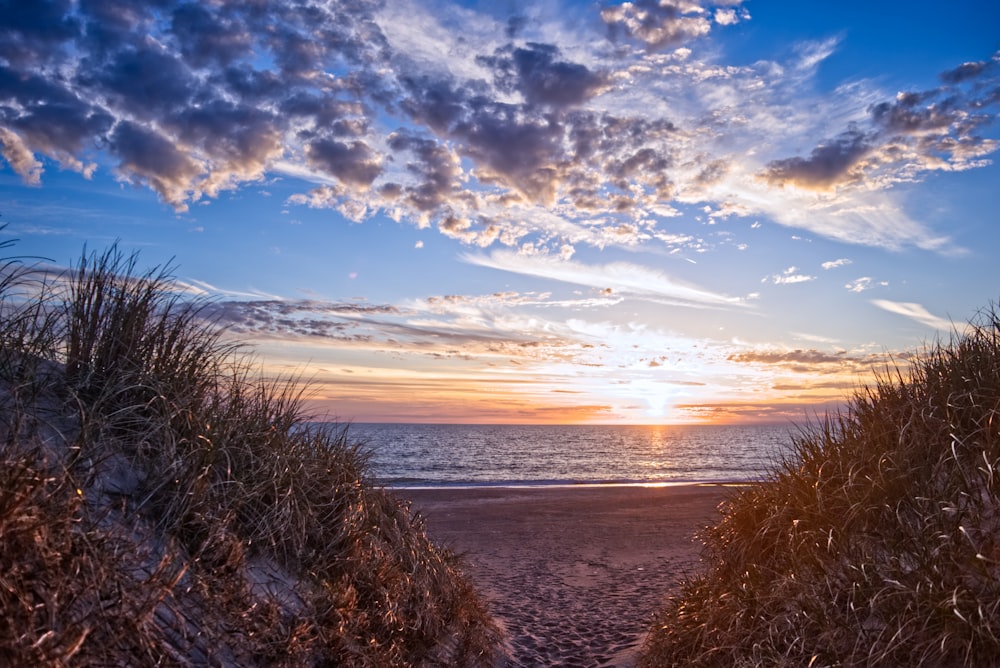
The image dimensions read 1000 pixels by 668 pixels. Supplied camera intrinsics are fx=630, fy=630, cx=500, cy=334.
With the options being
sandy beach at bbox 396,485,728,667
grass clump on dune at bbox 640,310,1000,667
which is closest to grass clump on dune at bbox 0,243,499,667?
sandy beach at bbox 396,485,728,667

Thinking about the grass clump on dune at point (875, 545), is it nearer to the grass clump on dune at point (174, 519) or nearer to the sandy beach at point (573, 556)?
the sandy beach at point (573, 556)

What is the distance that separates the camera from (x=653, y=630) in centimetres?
659

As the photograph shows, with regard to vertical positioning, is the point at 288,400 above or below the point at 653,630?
above

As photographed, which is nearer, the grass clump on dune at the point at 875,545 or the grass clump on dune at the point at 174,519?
the grass clump on dune at the point at 174,519

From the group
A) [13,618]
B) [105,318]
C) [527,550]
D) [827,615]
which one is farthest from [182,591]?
[527,550]

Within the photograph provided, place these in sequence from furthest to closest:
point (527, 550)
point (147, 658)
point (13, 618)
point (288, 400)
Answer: point (527, 550), point (288, 400), point (147, 658), point (13, 618)

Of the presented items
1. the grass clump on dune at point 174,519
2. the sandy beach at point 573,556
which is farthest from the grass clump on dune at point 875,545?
the grass clump on dune at point 174,519

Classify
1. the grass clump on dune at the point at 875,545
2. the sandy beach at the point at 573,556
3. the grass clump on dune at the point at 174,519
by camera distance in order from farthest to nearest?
the sandy beach at the point at 573,556, the grass clump on dune at the point at 875,545, the grass clump on dune at the point at 174,519

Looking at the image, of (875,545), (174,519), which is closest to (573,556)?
(875,545)

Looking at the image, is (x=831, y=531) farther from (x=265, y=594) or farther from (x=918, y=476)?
(x=265, y=594)

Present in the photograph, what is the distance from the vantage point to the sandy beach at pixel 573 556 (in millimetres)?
7965

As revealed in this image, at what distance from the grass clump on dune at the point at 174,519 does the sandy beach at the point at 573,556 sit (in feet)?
6.52

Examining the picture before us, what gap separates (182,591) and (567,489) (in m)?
22.6

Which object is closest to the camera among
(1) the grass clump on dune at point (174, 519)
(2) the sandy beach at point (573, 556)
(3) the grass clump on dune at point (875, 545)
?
(1) the grass clump on dune at point (174, 519)
